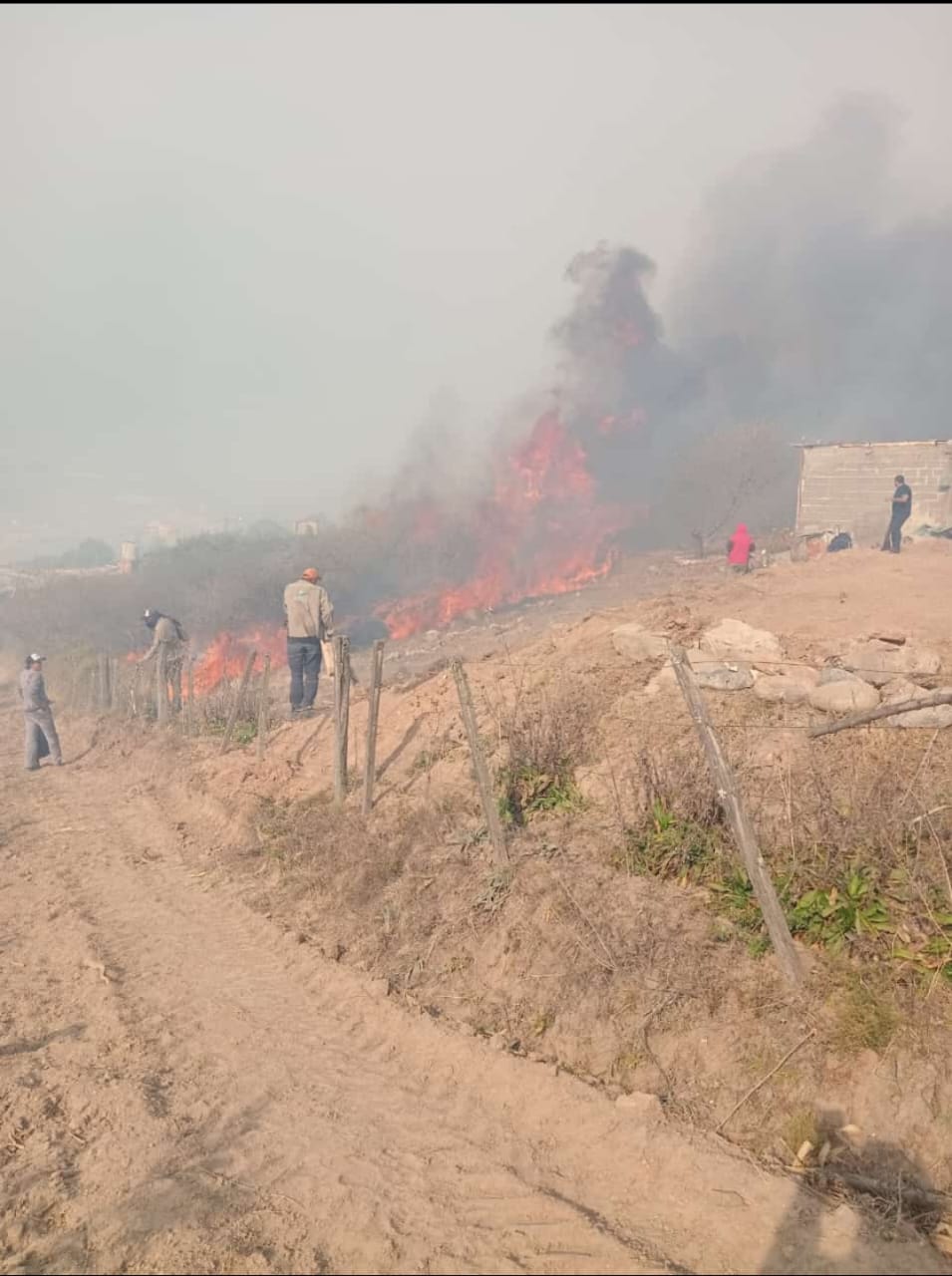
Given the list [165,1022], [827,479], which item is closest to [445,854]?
[165,1022]

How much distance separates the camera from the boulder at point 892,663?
8.00 meters

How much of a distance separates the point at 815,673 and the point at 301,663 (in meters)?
8.14

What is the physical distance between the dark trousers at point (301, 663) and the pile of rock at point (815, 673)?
5.92 m

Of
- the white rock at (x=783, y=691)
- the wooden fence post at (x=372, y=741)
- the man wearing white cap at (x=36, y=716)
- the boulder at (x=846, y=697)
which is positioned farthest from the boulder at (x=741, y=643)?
the man wearing white cap at (x=36, y=716)

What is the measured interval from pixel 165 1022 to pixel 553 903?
2.92 meters

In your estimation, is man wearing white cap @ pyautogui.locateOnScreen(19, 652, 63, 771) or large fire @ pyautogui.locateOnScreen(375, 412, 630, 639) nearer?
man wearing white cap @ pyautogui.locateOnScreen(19, 652, 63, 771)

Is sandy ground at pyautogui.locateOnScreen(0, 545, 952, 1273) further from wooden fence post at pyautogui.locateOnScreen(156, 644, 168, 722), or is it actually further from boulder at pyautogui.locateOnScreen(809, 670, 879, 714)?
wooden fence post at pyautogui.locateOnScreen(156, 644, 168, 722)

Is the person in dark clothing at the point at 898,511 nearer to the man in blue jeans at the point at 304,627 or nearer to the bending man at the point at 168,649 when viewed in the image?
the man in blue jeans at the point at 304,627

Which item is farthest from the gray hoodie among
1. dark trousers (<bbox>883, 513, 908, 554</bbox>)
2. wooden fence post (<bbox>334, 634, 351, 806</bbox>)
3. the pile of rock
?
dark trousers (<bbox>883, 513, 908, 554</bbox>)

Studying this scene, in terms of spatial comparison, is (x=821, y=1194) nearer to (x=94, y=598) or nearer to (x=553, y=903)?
(x=553, y=903)

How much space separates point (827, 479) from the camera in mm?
24891

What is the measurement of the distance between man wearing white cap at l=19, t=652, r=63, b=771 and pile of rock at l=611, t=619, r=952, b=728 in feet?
36.7

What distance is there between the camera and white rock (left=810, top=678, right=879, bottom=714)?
7.51 meters

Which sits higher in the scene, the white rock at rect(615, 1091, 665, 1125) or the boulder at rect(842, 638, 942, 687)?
the boulder at rect(842, 638, 942, 687)
